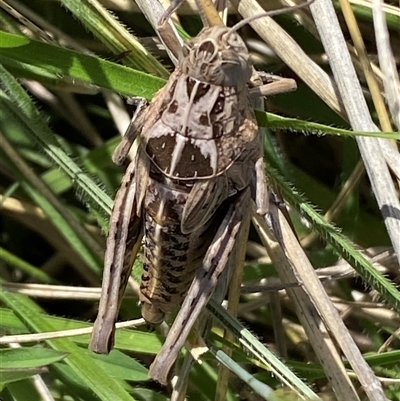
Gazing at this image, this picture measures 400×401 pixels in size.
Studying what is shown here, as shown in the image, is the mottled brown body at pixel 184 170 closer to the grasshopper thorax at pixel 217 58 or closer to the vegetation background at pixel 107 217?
the grasshopper thorax at pixel 217 58

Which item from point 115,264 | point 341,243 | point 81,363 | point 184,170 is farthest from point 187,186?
point 81,363

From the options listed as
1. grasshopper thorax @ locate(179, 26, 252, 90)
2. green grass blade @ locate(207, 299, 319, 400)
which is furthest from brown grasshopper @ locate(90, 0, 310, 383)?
green grass blade @ locate(207, 299, 319, 400)

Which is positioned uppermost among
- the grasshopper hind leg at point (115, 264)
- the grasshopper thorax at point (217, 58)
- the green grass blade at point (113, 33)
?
the green grass blade at point (113, 33)

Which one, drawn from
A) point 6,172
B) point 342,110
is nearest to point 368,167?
point 342,110

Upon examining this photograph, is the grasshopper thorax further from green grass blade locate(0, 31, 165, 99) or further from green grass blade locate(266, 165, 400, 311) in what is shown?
green grass blade locate(266, 165, 400, 311)

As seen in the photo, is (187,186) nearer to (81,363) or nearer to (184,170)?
(184,170)

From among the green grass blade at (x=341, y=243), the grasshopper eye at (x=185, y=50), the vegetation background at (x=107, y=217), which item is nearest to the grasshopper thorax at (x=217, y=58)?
the grasshopper eye at (x=185, y=50)
